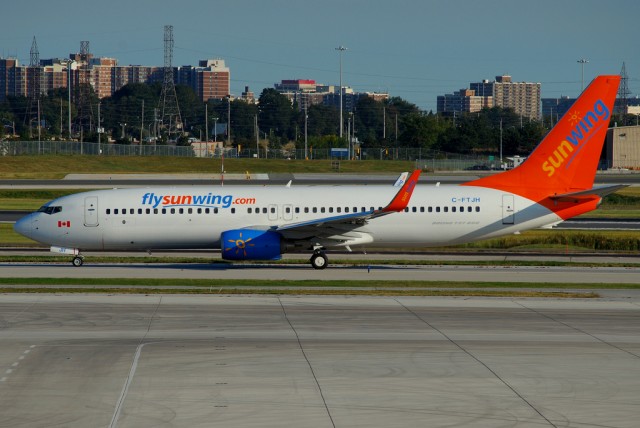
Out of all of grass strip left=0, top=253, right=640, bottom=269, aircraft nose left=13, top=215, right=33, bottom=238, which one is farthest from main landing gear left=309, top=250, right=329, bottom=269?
aircraft nose left=13, top=215, right=33, bottom=238

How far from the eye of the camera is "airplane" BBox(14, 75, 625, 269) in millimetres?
40000

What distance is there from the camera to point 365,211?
1580 inches

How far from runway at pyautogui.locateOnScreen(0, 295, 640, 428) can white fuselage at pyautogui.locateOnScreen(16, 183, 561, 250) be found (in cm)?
888

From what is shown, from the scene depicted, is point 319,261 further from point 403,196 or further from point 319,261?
point 403,196

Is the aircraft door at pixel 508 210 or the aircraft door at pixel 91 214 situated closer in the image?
the aircraft door at pixel 508 210

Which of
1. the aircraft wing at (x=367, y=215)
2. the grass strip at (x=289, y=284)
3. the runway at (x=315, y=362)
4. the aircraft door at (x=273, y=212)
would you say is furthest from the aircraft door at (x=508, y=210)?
the aircraft door at (x=273, y=212)

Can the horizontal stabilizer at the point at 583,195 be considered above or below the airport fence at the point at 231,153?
below

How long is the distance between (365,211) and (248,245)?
5239 millimetres

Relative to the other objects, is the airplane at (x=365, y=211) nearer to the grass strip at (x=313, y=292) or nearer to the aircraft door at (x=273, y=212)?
the aircraft door at (x=273, y=212)

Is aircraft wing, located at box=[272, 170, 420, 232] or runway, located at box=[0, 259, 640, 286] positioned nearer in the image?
runway, located at box=[0, 259, 640, 286]

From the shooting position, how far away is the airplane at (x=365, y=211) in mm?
40000

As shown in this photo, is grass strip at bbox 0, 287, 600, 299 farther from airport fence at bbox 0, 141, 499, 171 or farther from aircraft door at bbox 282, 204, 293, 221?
airport fence at bbox 0, 141, 499, 171

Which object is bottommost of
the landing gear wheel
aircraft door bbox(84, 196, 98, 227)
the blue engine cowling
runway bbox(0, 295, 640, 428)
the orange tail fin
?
runway bbox(0, 295, 640, 428)

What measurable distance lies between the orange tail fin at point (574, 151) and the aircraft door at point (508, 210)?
54 centimetres
